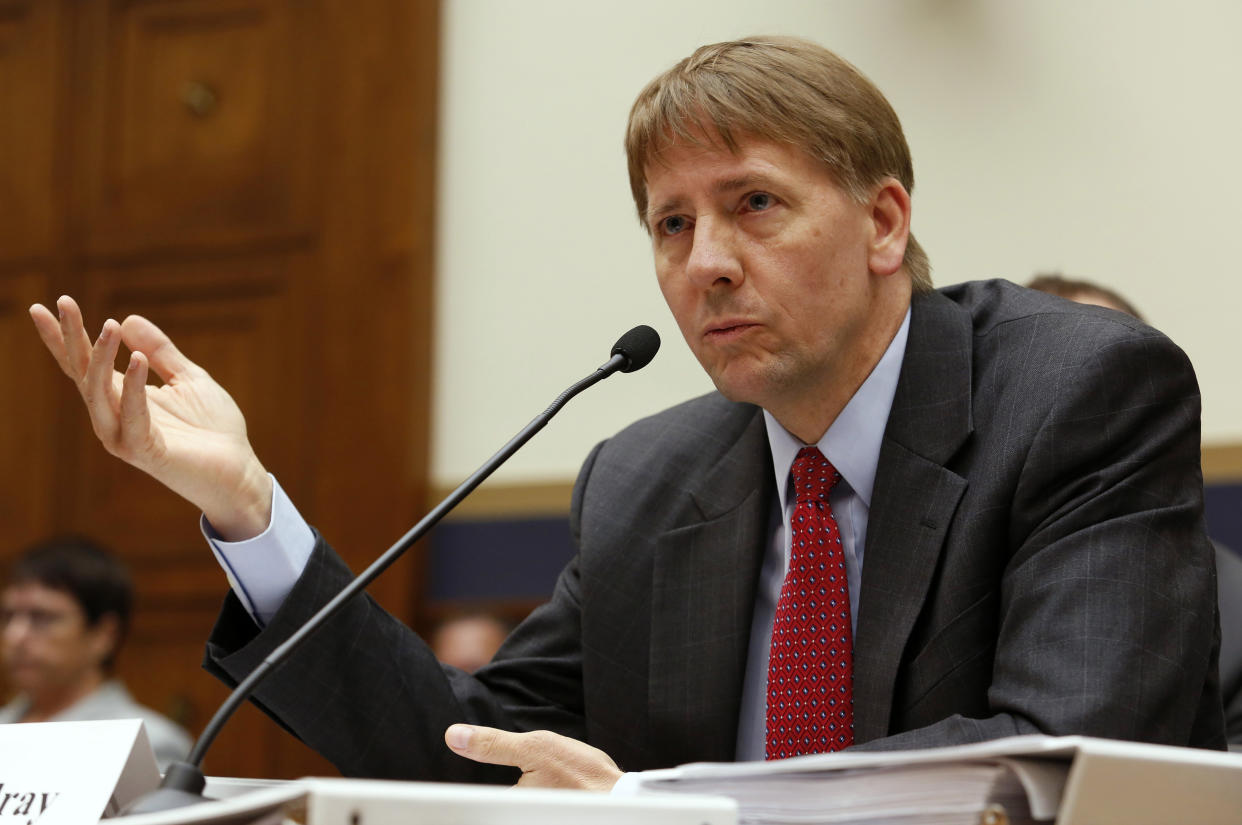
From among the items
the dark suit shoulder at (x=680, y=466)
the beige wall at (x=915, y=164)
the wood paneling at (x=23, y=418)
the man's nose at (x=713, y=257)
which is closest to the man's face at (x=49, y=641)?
the wood paneling at (x=23, y=418)

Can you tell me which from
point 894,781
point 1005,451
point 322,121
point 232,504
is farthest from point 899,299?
point 322,121

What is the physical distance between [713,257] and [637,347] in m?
0.15

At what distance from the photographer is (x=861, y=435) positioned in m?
1.64

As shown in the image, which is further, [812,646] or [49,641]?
[49,641]

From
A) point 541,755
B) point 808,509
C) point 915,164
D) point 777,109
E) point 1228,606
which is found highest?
point 915,164

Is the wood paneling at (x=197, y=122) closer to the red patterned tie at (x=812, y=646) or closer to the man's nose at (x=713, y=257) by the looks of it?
the man's nose at (x=713, y=257)

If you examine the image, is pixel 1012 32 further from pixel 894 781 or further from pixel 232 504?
pixel 894 781

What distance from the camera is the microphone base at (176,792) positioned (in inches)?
35.8

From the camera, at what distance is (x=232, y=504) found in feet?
4.83

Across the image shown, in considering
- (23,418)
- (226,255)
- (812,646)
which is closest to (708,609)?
(812,646)

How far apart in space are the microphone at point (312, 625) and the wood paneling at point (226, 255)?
2.41 metres

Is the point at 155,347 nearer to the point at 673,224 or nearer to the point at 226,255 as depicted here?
the point at 673,224

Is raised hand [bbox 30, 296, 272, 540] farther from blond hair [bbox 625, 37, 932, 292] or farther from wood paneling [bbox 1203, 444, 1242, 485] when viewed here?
wood paneling [bbox 1203, 444, 1242, 485]

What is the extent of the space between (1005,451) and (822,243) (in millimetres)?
327
